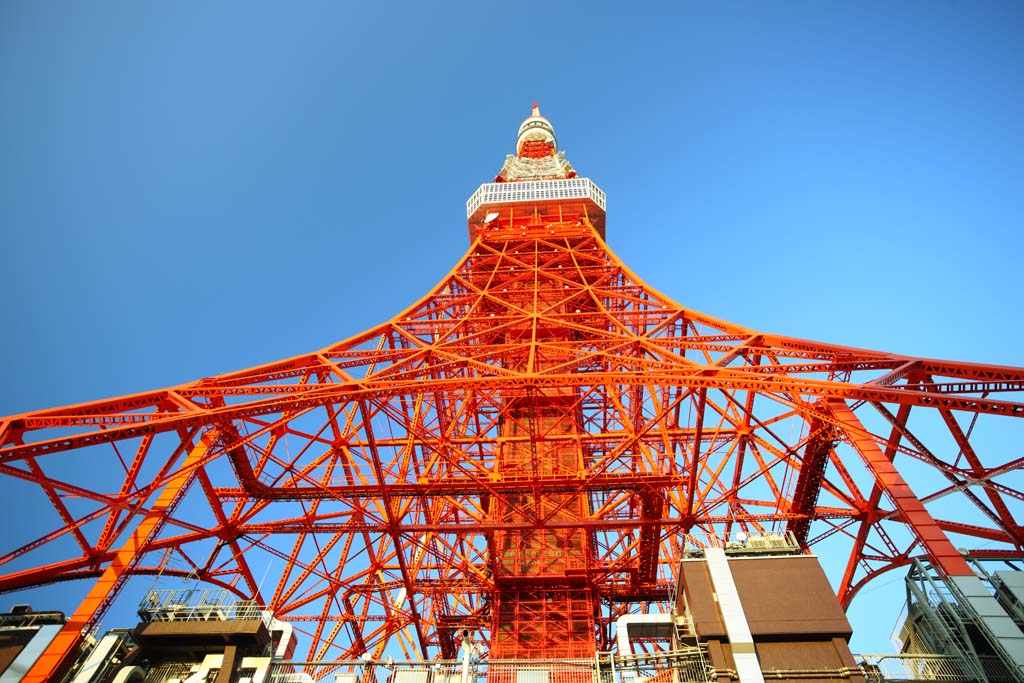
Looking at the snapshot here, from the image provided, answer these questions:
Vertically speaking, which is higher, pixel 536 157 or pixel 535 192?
pixel 536 157

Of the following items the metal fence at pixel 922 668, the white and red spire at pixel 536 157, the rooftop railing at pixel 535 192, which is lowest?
the metal fence at pixel 922 668

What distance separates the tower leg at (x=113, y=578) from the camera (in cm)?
1211

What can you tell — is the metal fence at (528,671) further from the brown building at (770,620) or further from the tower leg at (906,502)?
the tower leg at (906,502)

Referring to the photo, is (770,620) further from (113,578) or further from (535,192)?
(535,192)

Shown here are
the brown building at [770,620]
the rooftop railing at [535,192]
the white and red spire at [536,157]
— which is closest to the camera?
the brown building at [770,620]

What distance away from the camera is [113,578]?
553 inches

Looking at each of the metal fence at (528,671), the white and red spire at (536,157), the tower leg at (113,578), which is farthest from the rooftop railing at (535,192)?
the metal fence at (528,671)

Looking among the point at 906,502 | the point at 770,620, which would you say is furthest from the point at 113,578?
the point at 906,502

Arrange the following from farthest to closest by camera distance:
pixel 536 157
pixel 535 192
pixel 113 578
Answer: pixel 536 157 < pixel 535 192 < pixel 113 578

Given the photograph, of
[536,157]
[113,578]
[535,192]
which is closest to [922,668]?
[113,578]

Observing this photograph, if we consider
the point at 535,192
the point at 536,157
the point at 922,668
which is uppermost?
the point at 536,157

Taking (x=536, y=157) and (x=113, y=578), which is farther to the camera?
(x=536, y=157)

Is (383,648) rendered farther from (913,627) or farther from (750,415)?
(913,627)

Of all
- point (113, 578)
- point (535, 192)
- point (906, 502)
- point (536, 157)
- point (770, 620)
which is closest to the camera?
point (770, 620)
